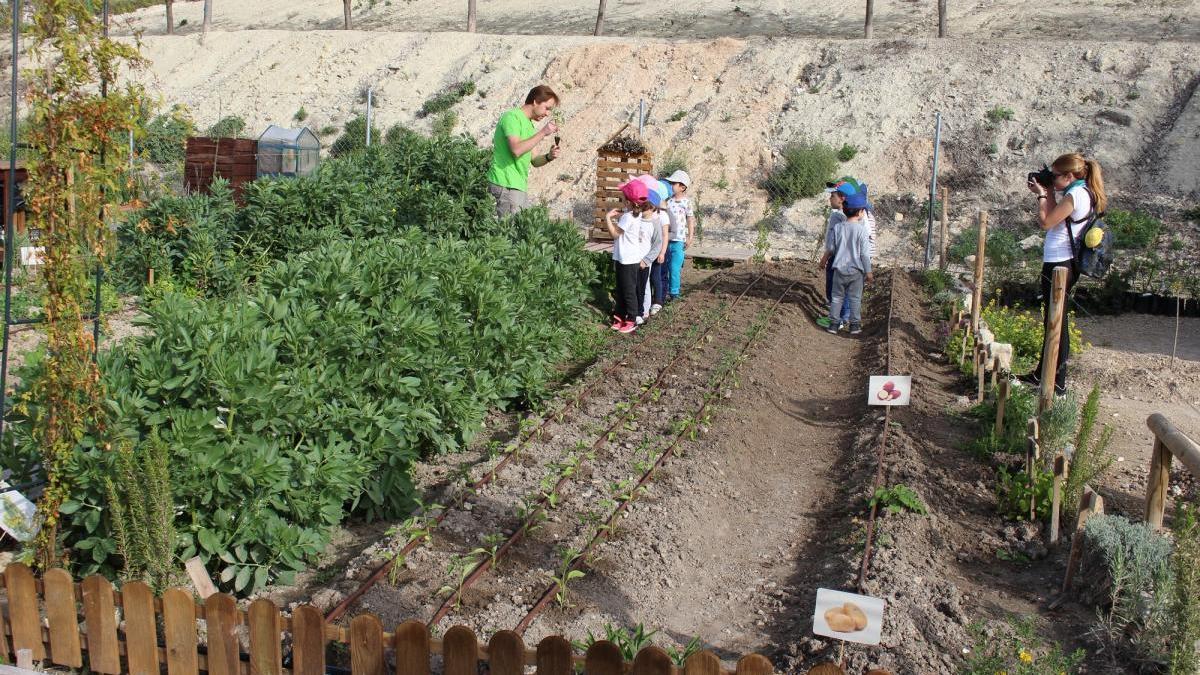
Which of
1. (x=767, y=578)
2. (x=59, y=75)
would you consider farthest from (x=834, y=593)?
(x=59, y=75)

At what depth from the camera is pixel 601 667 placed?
3447mm

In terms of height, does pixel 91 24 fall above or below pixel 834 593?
above

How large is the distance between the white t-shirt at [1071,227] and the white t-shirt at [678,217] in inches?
167

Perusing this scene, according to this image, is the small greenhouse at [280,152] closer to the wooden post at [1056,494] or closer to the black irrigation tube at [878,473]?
the black irrigation tube at [878,473]

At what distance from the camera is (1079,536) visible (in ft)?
16.3

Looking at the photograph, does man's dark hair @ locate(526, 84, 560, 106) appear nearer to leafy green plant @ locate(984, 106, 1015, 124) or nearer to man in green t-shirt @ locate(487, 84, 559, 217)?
man in green t-shirt @ locate(487, 84, 559, 217)

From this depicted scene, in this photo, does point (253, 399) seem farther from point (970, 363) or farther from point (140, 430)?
point (970, 363)

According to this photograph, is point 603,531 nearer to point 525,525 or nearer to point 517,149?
point 525,525

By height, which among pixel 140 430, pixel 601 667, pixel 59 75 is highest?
pixel 59 75

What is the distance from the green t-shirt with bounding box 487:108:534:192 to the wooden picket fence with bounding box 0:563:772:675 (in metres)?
6.06

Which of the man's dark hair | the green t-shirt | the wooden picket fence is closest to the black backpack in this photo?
the man's dark hair

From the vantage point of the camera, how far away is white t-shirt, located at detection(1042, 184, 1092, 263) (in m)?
7.49

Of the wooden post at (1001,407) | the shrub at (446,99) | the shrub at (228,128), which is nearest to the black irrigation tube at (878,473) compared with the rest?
the wooden post at (1001,407)

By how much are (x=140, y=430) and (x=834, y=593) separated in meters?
2.97
